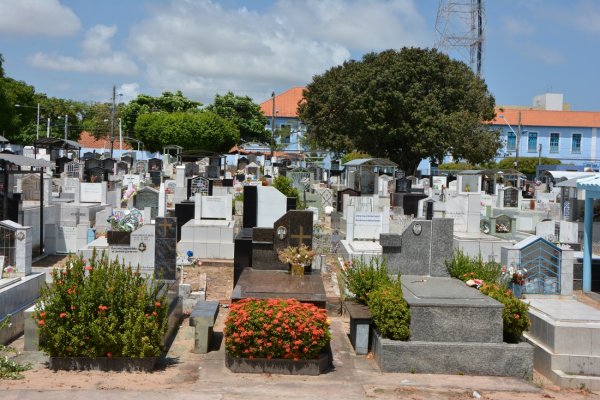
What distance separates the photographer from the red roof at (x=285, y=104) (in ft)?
264

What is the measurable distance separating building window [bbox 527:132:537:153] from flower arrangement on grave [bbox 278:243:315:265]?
213 feet

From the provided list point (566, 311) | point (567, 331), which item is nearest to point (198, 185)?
point (566, 311)

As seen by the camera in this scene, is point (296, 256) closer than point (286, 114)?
Yes

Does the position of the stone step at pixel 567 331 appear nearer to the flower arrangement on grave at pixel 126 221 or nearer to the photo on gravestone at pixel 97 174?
the flower arrangement on grave at pixel 126 221

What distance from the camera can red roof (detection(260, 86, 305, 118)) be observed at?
264 ft

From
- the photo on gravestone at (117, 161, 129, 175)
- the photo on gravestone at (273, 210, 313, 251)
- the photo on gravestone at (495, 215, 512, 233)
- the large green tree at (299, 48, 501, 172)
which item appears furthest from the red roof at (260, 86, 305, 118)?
the photo on gravestone at (273, 210, 313, 251)

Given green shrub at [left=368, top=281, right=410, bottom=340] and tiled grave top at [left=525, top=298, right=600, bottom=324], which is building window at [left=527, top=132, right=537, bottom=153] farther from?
green shrub at [left=368, top=281, right=410, bottom=340]

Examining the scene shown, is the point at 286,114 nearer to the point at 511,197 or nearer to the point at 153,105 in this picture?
the point at 153,105

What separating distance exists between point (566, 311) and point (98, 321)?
6.00 m

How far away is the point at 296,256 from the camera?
10898 mm

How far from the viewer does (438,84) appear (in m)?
43.4

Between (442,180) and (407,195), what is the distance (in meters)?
14.8

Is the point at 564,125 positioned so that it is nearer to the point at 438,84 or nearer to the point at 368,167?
the point at 438,84

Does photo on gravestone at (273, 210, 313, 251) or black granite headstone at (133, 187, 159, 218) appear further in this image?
black granite headstone at (133, 187, 159, 218)
